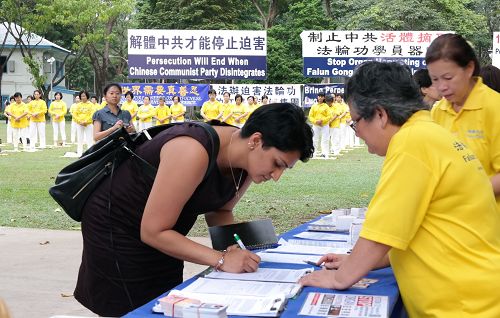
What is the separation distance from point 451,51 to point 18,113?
772 inches

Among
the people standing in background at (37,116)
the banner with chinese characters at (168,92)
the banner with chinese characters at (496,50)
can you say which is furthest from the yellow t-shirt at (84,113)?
the banner with chinese characters at (496,50)

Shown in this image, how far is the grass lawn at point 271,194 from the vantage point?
28.2ft

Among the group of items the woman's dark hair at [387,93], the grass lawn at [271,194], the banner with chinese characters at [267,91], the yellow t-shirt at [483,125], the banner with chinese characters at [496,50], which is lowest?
the grass lawn at [271,194]

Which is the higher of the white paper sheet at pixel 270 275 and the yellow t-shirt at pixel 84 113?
the white paper sheet at pixel 270 275

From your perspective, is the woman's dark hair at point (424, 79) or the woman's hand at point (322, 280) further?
the woman's dark hair at point (424, 79)

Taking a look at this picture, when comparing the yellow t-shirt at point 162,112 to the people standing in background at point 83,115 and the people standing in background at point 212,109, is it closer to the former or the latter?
the people standing in background at point 212,109

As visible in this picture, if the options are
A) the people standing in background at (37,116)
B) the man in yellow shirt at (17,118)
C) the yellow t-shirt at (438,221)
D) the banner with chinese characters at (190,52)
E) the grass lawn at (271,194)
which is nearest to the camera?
the yellow t-shirt at (438,221)

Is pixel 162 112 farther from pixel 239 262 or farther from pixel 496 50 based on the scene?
pixel 239 262

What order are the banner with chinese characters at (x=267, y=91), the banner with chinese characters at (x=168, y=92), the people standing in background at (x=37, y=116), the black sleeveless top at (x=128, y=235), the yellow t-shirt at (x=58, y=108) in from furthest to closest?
the banner with chinese characters at (x=267, y=91) < the banner with chinese characters at (x=168, y=92) < the yellow t-shirt at (x=58, y=108) < the people standing in background at (x=37, y=116) < the black sleeveless top at (x=128, y=235)

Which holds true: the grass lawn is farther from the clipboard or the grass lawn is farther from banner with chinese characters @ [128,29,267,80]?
banner with chinese characters @ [128,29,267,80]

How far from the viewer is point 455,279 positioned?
219 centimetres

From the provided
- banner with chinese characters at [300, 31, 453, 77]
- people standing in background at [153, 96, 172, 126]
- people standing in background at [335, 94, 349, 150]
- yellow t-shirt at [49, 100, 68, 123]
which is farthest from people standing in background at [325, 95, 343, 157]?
yellow t-shirt at [49, 100, 68, 123]

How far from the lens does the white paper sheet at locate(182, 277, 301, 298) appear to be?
2.45 m

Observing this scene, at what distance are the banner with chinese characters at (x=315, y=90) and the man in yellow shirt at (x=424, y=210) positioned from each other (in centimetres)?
2318
